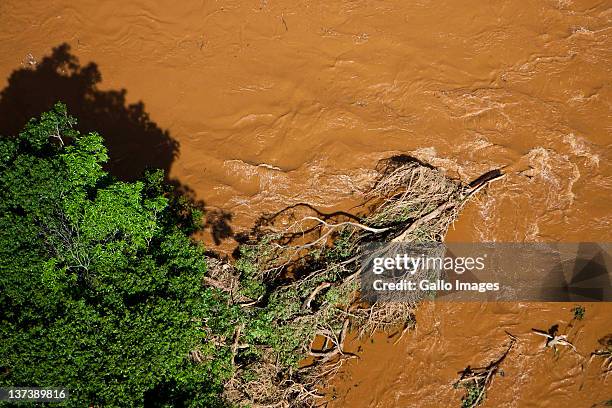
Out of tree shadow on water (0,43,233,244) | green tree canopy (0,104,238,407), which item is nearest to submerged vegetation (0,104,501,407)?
green tree canopy (0,104,238,407)

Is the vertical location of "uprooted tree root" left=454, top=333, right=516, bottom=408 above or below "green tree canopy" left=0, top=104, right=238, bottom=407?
below

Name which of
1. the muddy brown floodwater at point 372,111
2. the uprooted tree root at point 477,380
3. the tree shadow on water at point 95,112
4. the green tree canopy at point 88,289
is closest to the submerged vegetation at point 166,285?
the green tree canopy at point 88,289

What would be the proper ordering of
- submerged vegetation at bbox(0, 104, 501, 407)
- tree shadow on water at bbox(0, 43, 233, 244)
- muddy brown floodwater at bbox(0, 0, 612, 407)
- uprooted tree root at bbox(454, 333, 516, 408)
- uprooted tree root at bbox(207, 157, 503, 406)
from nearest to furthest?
submerged vegetation at bbox(0, 104, 501, 407), uprooted tree root at bbox(454, 333, 516, 408), uprooted tree root at bbox(207, 157, 503, 406), muddy brown floodwater at bbox(0, 0, 612, 407), tree shadow on water at bbox(0, 43, 233, 244)

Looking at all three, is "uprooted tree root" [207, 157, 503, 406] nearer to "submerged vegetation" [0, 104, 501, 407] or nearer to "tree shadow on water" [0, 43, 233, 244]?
"submerged vegetation" [0, 104, 501, 407]

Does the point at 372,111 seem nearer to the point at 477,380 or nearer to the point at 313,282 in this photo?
the point at 313,282

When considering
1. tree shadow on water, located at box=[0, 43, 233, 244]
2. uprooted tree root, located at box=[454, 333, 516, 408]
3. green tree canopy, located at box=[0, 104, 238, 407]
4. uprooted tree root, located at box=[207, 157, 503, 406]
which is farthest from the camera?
tree shadow on water, located at box=[0, 43, 233, 244]

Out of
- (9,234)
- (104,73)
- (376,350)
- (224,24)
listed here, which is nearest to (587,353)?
(376,350)

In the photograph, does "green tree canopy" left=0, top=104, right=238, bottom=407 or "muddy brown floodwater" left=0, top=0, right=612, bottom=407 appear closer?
"green tree canopy" left=0, top=104, right=238, bottom=407

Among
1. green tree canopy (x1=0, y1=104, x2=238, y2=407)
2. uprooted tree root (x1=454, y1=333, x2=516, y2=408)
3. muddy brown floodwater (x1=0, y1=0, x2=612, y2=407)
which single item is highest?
muddy brown floodwater (x1=0, y1=0, x2=612, y2=407)
